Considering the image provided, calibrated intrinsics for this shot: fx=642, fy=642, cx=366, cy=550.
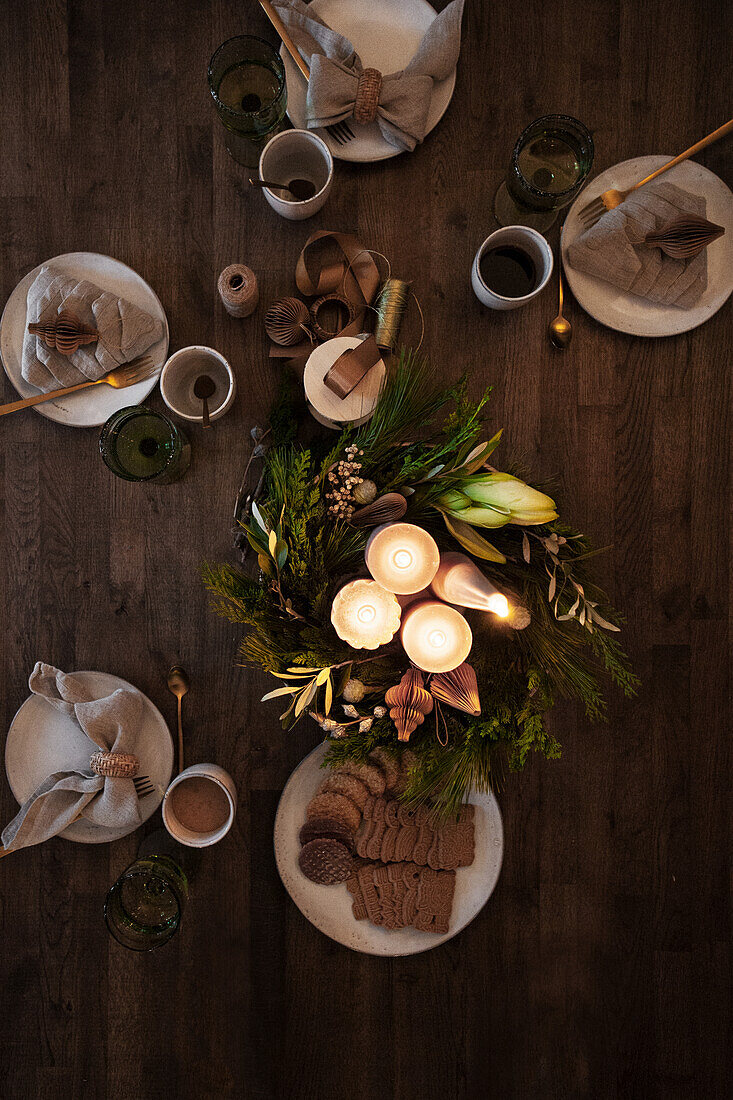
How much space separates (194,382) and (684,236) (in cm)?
88

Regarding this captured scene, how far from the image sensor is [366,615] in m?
0.81

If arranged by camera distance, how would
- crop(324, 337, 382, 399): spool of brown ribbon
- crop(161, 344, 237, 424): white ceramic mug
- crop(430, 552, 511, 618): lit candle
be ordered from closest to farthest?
crop(430, 552, 511, 618): lit candle → crop(324, 337, 382, 399): spool of brown ribbon → crop(161, 344, 237, 424): white ceramic mug

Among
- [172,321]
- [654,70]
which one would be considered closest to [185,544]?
[172,321]

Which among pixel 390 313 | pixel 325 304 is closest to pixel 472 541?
pixel 390 313

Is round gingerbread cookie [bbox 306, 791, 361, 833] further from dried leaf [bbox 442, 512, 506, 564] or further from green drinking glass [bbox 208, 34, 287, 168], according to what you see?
green drinking glass [bbox 208, 34, 287, 168]

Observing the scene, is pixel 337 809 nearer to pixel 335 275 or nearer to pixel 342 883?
pixel 342 883

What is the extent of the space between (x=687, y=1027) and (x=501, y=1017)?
0.37 metres

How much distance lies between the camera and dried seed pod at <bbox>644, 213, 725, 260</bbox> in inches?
41.7

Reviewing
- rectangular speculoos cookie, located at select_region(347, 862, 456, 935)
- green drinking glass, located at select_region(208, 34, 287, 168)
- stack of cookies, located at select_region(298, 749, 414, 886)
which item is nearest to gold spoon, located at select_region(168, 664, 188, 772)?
stack of cookies, located at select_region(298, 749, 414, 886)

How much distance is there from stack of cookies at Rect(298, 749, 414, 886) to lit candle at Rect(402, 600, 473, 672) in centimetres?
36

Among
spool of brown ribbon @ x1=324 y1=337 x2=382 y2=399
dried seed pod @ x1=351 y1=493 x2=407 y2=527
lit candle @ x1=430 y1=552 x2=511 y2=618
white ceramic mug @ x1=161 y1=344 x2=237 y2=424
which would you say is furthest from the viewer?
white ceramic mug @ x1=161 y1=344 x2=237 y2=424

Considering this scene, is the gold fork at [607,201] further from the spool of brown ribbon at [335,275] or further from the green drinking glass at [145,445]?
the green drinking glass at [145,445]

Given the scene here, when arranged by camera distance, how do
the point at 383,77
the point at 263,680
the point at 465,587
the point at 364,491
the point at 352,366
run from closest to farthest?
the point at 465,587, the point at 364,491, the point at 352,366, the point at 383,77, the point at 263,680

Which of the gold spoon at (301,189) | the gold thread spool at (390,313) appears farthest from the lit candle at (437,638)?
the gold spoon at (301,189)
